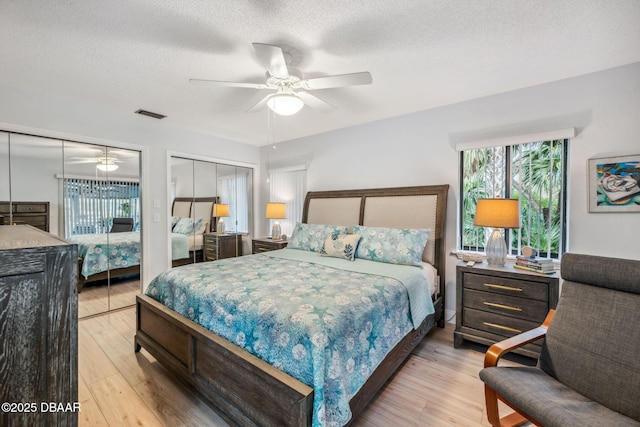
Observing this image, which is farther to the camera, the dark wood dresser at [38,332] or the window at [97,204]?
the window at [97,204]

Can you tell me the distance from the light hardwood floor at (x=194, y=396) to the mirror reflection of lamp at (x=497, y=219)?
2.99ft

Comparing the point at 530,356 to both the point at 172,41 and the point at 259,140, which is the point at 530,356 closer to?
the point at 172,41

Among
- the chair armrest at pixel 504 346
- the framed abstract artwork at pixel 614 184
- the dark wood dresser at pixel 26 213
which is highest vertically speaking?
the framed abstract artwork at pixel 614 184

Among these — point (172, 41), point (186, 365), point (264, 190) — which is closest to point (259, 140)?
point (264, 190)

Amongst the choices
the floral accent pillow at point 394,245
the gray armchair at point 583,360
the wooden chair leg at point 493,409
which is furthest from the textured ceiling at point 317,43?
the wooden chair leg at point 493,409

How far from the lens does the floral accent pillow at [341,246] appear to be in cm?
305

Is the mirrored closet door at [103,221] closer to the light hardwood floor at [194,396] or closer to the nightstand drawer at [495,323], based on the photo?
the light hardwood floor at [194,396]

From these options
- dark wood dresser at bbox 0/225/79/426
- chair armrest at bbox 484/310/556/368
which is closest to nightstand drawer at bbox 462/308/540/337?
chair armrest at bbox 484/310/556/368

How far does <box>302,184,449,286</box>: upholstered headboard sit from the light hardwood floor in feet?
3.43

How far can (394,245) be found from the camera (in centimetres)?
293

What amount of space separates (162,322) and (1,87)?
2.83 metres

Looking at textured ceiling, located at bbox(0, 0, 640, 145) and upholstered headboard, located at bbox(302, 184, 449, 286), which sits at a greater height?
textured ceiling, located at bbox(0, 0, 640, 145)

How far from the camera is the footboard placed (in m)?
1.36

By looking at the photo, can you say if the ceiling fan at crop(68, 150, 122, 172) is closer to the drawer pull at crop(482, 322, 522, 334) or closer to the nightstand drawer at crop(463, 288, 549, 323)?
the nightstand drawer at crop(463, 288, 549, 323)
